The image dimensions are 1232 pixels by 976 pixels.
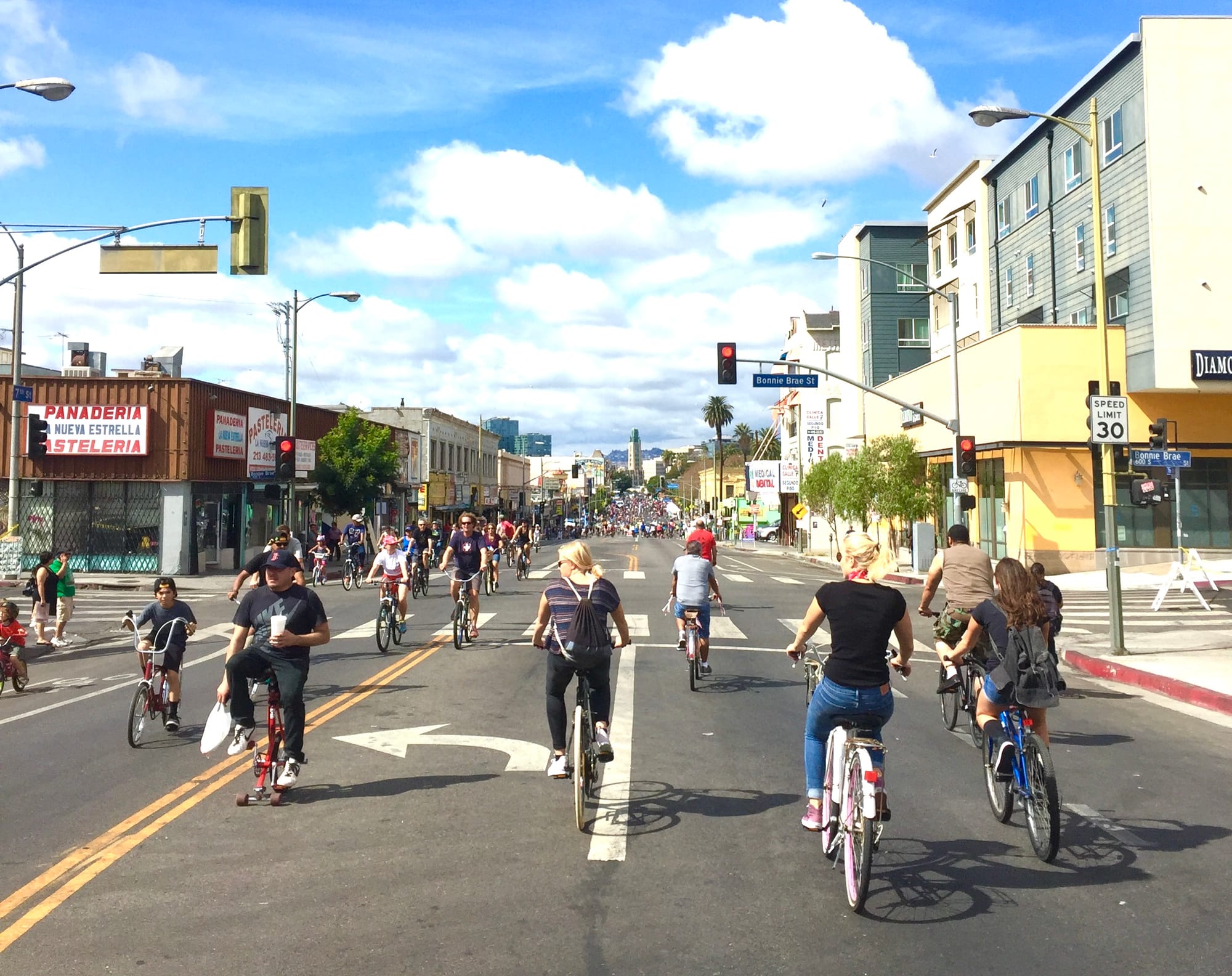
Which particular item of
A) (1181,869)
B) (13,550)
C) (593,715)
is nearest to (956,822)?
(1181,869)

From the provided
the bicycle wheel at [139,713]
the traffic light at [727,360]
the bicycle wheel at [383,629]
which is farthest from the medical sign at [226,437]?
the bicycle wheel at [139,713]

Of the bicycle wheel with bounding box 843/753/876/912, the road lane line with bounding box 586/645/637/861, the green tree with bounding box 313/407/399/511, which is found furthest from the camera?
the green tree with bounding box 313/407/399/511

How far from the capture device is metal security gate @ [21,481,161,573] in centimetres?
3491

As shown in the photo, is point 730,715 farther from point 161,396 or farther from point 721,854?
point 161,396

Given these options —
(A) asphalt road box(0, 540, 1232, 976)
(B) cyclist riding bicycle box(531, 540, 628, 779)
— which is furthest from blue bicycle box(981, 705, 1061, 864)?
(B) cyclist riding bicycle box(531, 540, 628, 779)

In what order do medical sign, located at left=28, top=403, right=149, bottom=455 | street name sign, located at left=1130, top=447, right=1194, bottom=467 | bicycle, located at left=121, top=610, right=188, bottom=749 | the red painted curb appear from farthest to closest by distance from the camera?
medical sign, located at left=28, top=403, right=149, bottom=455
street name sign, located at left=1130, top=447, right=1194, bottom=467
the red painted curb
bicycle, located at left=121, top=610, right=188, bottom=749

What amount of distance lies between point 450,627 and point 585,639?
478 inches

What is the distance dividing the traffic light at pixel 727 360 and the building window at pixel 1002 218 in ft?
67.7

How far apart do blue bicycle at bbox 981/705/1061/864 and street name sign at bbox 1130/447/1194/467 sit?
42.6 feet

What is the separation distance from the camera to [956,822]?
23.2 ft

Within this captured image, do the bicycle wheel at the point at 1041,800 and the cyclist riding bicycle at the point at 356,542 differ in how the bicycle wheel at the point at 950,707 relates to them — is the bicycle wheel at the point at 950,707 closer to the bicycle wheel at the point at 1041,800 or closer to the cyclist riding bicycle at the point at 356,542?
the bicycle wheel at the point at 1041,800

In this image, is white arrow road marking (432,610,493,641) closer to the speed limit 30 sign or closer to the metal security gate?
the speed limit 30 sign

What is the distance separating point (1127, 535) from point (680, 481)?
13959 centimetres

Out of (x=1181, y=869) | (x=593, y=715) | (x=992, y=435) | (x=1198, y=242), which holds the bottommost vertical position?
(x=1181, y=869)
